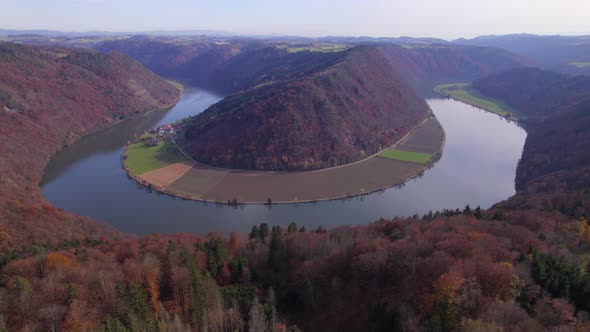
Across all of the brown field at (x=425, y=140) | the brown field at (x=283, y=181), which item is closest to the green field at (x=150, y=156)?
the brown field at (x=283, y=181)

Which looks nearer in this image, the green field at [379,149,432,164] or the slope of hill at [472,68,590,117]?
the green field at [379,149,432,164]

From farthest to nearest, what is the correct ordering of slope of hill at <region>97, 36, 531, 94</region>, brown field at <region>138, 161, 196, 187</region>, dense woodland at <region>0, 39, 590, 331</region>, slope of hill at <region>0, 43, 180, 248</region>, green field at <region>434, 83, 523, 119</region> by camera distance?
slope of hill at <region>97, 36, 531, 94</region>
green field at <region>434, 83, 523, 119</region>
brown field at <region>138, 161, 196, 187</region>
slope of hill at <region>0, 43, 180, 248</region>
dense woodland at <region>0, 39, 590, 331</region>

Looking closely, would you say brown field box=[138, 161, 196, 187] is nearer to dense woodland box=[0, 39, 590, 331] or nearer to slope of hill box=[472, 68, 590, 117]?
dense woodland box=[0, 39, 590, 331]

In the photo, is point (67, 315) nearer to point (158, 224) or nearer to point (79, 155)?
point (158, 224)

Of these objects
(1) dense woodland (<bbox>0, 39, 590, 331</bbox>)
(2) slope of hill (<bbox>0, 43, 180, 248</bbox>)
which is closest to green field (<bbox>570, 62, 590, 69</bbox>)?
(1) dense woodland (<bbox>0, 39, 590, 331</bbox>)

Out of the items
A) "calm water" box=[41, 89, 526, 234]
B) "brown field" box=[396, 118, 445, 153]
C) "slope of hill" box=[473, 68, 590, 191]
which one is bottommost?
"calm water" box=[41, 89, 526, 234]

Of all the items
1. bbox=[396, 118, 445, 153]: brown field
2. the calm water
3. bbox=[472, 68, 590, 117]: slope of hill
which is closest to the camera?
the calm water

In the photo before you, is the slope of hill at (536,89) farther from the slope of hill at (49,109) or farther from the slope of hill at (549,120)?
the slope of hill at (49,109)
